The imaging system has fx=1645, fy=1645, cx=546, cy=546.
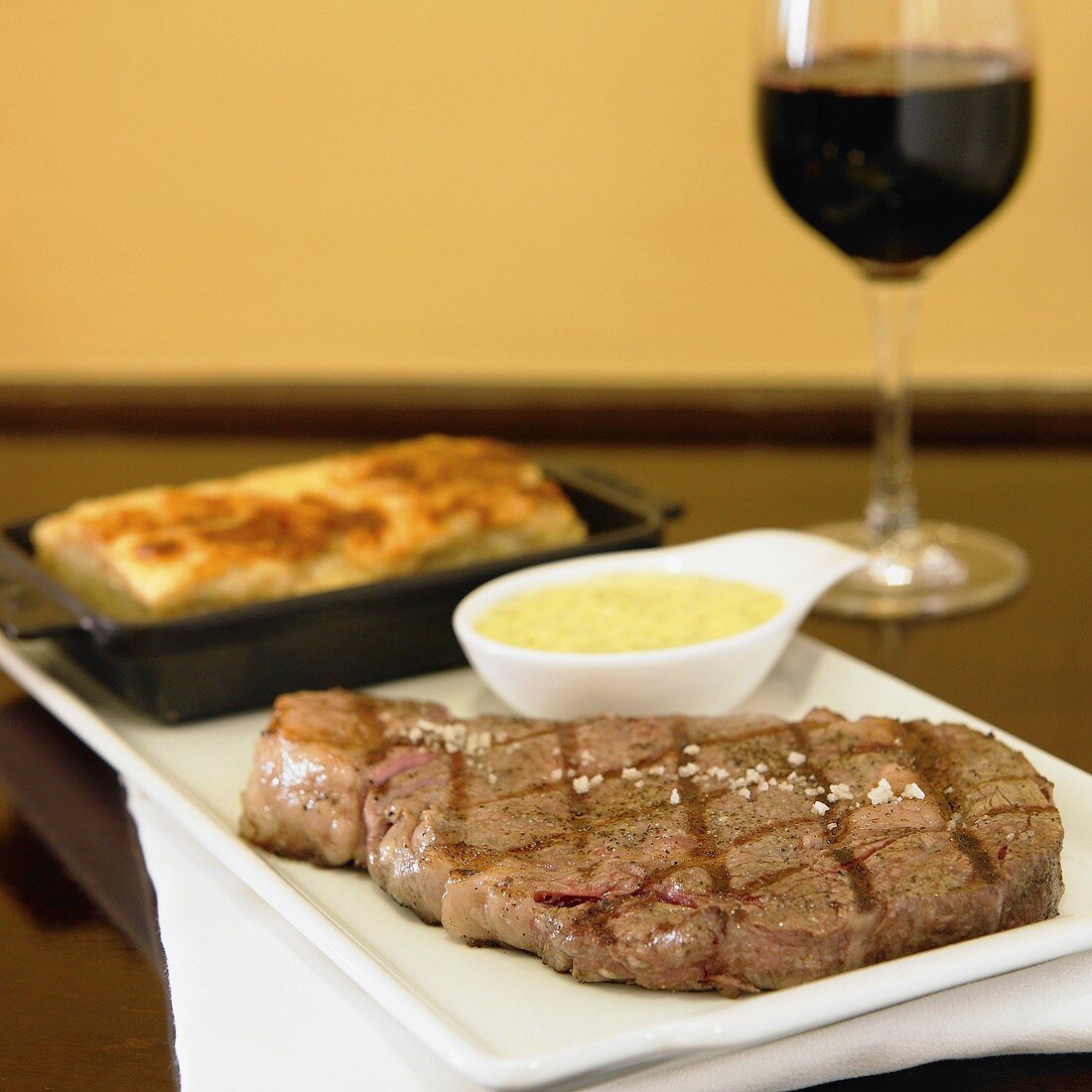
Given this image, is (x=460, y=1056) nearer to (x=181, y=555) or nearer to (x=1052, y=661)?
(x=181, y=555)

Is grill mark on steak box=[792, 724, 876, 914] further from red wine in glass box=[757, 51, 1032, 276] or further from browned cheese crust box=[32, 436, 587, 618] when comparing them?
red wine in glass box=[757, 51, 1032, 276]

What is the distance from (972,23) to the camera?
1.97 metres

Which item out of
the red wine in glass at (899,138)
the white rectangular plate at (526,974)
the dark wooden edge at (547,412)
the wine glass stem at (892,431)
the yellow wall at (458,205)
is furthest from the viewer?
the yellow wall at (458,205)

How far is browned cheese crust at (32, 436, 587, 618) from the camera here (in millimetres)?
1772

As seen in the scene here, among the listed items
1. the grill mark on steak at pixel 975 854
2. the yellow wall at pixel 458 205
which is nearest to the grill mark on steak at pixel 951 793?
the grill mark on steak at pixel 975 854

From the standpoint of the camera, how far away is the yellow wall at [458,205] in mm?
3180

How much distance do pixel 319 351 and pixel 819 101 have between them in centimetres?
169

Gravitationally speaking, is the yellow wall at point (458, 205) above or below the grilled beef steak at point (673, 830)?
above

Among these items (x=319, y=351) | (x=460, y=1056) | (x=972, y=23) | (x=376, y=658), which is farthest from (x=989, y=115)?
(x=319, y=351)

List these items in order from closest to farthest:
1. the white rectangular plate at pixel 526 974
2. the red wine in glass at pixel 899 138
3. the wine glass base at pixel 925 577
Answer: the white rectangular plate at pixel 526 974
the red wine in glass at pixel 899 138
the wine glass base at pixel 925 577

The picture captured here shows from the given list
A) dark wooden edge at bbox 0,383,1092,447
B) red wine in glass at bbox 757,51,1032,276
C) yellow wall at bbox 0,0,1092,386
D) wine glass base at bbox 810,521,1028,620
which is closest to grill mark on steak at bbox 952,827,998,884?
wine glass base at bbox 810,521,1028,620

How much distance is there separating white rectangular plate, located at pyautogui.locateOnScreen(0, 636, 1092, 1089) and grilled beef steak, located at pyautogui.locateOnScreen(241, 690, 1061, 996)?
0.02 metres

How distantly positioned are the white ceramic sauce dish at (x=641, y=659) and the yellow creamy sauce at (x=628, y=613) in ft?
0.05

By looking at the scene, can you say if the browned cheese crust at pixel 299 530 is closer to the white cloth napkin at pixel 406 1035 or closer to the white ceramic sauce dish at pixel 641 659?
the white ceramic sauce dish at pixel 641 659
